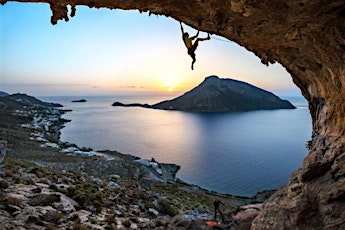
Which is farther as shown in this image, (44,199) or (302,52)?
(44,199)

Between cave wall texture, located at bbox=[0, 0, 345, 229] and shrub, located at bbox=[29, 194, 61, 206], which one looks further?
shrub, located at bbox=[29, 194, 61, 206]

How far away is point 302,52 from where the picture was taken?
8.10 metres

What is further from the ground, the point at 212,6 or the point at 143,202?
the point at 212,6

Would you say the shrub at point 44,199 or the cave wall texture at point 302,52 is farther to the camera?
the shrub at point 44,199

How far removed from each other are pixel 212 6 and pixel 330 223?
21.2ft

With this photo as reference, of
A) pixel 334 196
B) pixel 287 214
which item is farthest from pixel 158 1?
pixel 287 214

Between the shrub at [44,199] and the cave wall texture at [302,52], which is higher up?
the cave wall texture at [302,52]

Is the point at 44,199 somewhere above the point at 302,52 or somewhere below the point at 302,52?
below

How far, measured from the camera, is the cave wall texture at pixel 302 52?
5.89 metres

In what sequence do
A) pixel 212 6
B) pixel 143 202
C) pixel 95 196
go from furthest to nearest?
pixel 143 202 → pixel 95 196 → pixel 212 6

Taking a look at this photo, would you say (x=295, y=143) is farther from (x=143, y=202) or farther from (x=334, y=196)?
(x=334, y=196)

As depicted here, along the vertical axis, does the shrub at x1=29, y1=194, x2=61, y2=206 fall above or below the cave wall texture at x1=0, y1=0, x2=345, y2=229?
below

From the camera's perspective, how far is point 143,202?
18891mm

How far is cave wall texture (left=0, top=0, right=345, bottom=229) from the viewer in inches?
232
